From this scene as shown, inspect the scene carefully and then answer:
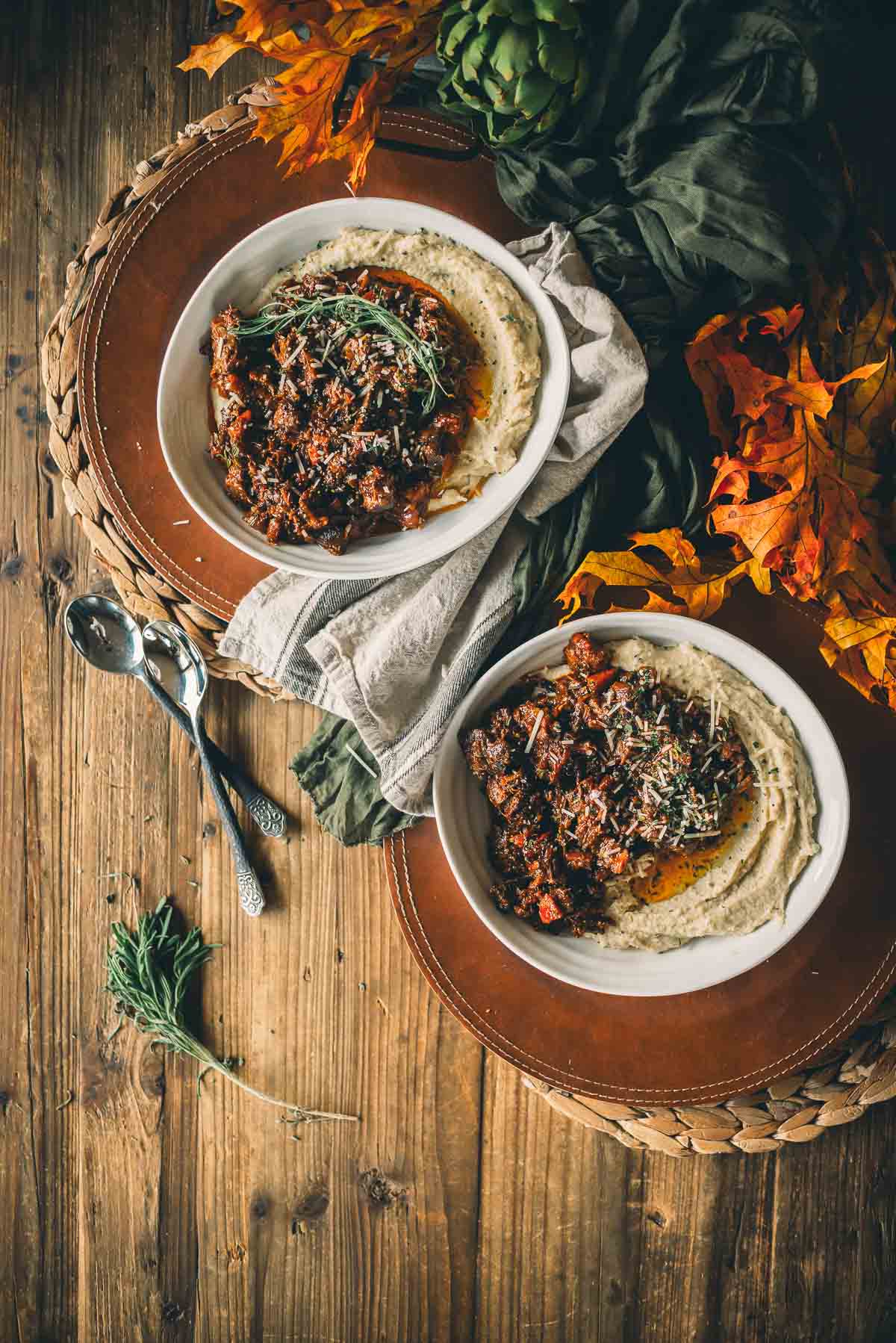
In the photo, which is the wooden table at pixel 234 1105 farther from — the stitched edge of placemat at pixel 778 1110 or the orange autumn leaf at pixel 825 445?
the orange autumn leaf at pixel 825 445

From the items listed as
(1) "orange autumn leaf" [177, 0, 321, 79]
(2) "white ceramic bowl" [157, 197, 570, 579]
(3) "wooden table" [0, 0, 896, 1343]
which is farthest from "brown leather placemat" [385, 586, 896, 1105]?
(1) "orange autumn leaf" [177, 0, 321, 79]

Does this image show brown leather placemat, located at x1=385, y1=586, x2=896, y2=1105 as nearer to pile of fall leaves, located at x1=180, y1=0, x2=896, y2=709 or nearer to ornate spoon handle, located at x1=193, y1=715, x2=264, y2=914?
pile of fall leaves, located at x1=180, y1=0, x2=896, y2=709

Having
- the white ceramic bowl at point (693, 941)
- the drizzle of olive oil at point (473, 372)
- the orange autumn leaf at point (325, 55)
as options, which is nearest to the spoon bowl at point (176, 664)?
the white ceramic bowl at point (693, 941)

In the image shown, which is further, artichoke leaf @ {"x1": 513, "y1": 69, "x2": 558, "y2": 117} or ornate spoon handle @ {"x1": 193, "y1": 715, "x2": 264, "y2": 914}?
ornate spoon handle @ {"x1": 193, "y1": 715, "x2": 264, "y2": 914}

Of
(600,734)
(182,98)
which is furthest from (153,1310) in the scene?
(182,98)

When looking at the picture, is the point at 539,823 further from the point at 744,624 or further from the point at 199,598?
the point at 199,598

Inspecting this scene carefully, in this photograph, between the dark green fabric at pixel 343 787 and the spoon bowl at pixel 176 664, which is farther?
the spoon bowl at pixel 176 664
